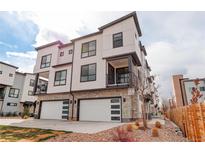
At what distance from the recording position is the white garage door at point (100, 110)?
1115 cm

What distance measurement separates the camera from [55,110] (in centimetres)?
1431

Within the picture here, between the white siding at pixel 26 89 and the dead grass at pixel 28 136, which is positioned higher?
the white siding at pixel 26 89

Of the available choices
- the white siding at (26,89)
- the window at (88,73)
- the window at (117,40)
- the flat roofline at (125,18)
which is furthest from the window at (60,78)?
the white siding at (26,89)

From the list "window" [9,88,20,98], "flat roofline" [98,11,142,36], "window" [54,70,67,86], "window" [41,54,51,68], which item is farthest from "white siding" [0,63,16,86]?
"flat roofline" [98,11,142,36]

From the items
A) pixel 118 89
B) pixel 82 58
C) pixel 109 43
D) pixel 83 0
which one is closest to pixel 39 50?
pixel 82 58

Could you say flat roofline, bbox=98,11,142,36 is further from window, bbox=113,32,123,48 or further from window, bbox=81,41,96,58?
window, bbox=81,41,96,58

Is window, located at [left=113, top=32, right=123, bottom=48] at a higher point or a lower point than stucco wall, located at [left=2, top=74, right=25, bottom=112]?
higher

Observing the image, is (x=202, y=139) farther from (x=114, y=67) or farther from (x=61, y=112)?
(x=61, y=112)

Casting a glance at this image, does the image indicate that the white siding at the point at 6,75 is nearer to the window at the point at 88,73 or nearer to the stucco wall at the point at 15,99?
the stucco wall at the point at 15,99

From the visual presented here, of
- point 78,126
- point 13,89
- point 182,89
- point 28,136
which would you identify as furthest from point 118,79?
point 182,89

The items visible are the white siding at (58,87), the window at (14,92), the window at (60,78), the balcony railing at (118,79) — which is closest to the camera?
the balcony railing at (118,79)

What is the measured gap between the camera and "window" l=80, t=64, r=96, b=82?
12695 millimetres

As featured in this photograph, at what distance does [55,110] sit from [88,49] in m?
7.08

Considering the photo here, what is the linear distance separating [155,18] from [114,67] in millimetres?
6935
